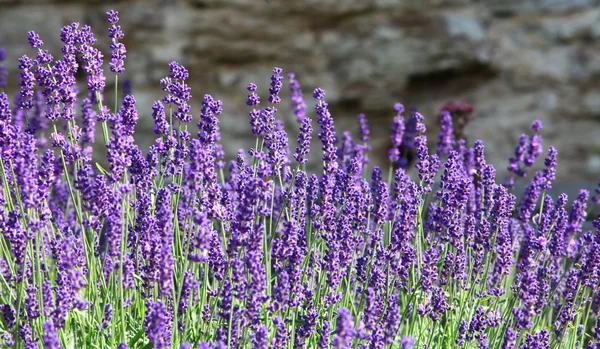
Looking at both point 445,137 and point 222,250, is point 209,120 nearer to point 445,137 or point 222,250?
point 222,250

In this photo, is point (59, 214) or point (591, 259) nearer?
point (591, 259)

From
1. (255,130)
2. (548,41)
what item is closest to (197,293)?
(255,130)

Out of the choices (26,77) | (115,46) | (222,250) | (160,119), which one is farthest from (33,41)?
(222,250)

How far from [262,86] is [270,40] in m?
0.42

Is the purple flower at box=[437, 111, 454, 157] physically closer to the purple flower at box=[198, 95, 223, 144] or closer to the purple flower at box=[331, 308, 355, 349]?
the purple flower at box=[198, 95, 223, 144]

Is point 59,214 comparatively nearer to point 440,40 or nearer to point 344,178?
point 344,178

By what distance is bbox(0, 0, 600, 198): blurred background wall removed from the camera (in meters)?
6.77

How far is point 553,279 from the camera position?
323cm

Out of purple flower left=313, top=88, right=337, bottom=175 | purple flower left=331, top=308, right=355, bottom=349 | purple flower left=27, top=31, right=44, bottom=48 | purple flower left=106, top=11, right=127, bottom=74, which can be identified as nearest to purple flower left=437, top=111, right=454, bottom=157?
purple flower left=313, top=88, right=337, bottom=175

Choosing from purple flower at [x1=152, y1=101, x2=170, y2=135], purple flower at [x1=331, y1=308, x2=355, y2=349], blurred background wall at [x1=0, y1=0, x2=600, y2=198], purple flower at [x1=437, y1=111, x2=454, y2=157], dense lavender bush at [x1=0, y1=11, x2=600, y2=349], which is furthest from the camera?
blurred background wall at [x1=0, y1=0, x2=600, y2=198]

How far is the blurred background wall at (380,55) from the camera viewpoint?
6.77 m

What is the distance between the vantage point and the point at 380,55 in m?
7.15

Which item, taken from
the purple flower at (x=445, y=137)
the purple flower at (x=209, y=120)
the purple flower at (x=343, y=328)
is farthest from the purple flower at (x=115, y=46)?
the purple flower at (x=445, y=137)

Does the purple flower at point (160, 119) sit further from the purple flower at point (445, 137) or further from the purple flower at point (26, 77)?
the purple flower at point (445, 137)
